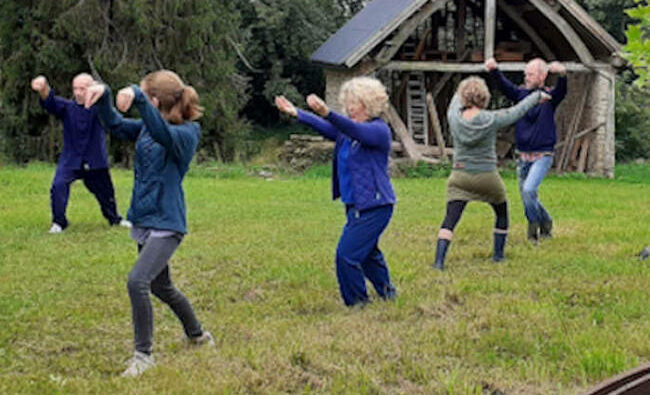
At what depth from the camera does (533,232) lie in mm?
9859

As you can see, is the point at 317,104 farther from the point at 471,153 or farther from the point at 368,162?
the point at 471,153

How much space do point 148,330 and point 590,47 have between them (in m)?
20.3

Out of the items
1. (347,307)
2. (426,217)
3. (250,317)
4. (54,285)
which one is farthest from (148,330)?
(426,217)

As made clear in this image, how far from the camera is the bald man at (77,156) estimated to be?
10.7 m

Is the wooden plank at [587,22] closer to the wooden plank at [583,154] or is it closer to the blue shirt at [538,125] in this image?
the wooden plank at [583,154]

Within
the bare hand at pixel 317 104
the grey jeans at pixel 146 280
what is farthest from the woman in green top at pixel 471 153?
the grey jeans at pixel 146 280

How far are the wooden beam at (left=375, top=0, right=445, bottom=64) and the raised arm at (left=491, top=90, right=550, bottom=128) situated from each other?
46.7ft

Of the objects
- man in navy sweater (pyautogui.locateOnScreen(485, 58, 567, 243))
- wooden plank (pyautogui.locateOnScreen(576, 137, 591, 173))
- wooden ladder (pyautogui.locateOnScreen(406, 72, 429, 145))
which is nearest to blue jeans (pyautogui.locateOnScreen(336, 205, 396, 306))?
man in navy sweater (pyautogui.locateOnScreen(485, 58, 567, 243))

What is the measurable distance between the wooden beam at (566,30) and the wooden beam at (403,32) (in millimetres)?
2620

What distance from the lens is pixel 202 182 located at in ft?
60.4

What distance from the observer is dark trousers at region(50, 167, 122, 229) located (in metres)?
10.9

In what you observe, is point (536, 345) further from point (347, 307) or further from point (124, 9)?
point (124, 9)

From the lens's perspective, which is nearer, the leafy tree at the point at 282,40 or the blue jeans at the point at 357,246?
the blue jeans at the point at 357,246

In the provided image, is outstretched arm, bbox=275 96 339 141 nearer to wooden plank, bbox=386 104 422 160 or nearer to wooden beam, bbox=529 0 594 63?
wooden plank, bbox=386 104 422 160
